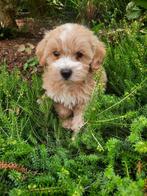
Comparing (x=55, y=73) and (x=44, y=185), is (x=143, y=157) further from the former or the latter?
(x=55, y=73)

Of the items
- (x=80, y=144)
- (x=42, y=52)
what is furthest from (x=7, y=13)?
(x=80, y=144)

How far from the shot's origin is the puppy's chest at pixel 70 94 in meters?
3.96

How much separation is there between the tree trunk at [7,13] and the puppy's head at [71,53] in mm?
1271

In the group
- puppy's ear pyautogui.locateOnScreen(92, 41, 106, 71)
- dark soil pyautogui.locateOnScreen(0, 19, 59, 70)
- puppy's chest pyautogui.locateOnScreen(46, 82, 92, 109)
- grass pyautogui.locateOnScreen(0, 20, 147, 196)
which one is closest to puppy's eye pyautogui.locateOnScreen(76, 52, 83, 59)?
puppy's ear pyautogui.locateOnScreen(92, 41, 106, 71)

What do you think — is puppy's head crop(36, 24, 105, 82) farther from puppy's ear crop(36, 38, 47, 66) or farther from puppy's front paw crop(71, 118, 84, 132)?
puppy's front paw crop(71, 118, 84, 132)

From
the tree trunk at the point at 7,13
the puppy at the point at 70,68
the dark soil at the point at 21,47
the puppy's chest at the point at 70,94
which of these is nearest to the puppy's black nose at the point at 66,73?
the puppy at the point at 70,68

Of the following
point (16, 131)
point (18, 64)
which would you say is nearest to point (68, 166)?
point (16, 131)

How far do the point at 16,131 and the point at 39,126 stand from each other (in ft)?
1.22

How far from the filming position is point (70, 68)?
377 centimetres

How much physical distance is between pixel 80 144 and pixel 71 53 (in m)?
0.81

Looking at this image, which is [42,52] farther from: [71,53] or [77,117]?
[77,117]

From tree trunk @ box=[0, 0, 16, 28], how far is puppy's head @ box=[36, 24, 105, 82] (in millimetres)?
1271

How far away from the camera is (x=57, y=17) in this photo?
19.4 ft

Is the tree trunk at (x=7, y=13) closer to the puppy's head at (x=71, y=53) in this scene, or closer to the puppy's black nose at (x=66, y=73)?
the puppy's head at (x=71, y=53)
